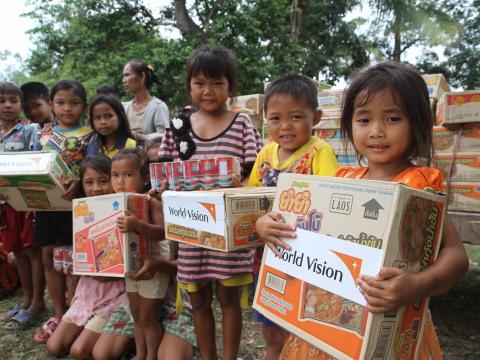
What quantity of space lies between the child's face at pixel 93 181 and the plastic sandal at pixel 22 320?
115 cm

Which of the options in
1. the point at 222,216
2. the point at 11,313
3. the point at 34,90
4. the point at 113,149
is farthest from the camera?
the point at 34,90

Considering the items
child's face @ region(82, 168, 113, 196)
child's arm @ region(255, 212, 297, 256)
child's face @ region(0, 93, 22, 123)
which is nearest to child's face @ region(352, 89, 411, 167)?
child's arm @ region(255, 212, 297, 256)

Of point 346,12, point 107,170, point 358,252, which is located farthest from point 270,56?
point 358,252

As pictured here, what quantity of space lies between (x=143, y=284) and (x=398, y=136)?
4.96ft

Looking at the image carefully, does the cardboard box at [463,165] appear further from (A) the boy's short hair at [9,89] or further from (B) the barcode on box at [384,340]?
(A) the boy's short hair at [9,89]

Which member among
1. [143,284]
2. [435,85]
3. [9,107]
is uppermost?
[435,85]

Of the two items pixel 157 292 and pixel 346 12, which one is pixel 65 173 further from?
pixel 346 12

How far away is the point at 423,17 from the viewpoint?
1105 centimetres

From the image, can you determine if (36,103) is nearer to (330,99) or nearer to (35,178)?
(35,178)

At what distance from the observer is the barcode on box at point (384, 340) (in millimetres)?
877

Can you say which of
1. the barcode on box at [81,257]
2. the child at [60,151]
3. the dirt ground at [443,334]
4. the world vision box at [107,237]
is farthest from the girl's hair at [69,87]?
the dirt ground at [443,334]

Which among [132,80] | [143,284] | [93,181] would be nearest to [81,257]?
[143,284]

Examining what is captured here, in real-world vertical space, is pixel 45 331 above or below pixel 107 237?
below

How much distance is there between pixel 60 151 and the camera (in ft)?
7.99
